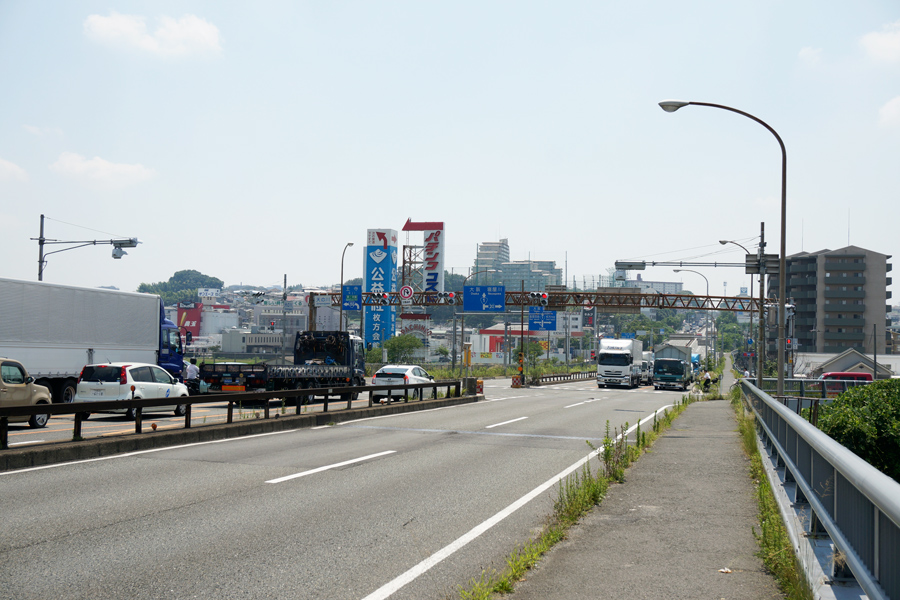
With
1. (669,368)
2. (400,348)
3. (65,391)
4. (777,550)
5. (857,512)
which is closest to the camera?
(857,512)

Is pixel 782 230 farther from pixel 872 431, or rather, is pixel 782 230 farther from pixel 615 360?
pixel 615 360

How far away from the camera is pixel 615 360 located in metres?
56.9

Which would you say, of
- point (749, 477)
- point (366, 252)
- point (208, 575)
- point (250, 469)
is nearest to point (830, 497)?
point (208, 575)

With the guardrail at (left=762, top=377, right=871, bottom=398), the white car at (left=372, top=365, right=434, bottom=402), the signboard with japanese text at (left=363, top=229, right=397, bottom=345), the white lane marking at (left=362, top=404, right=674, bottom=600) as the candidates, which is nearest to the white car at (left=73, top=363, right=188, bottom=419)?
the white car at (left=372, top=365, right=434, bottom=402)

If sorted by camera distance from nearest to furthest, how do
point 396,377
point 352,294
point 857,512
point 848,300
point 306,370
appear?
point 857,512
point 306,370
point 396,377
point 352,294
point 848,300

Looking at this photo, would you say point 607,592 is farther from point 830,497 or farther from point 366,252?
point 366,252

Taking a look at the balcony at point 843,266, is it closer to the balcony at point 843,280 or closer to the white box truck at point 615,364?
the balcony at point 843,280

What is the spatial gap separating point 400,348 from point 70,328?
6030cm

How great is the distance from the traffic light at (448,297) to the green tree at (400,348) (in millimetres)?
16490

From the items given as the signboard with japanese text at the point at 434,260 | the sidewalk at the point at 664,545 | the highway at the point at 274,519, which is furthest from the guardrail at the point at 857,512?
the signboard with japanese text at the point at 434,260

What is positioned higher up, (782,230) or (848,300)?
(848,300)

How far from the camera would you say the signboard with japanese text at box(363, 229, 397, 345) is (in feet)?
267

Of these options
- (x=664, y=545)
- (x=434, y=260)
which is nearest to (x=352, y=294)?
(x=434, y=260)

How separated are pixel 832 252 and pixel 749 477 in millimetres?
121035
